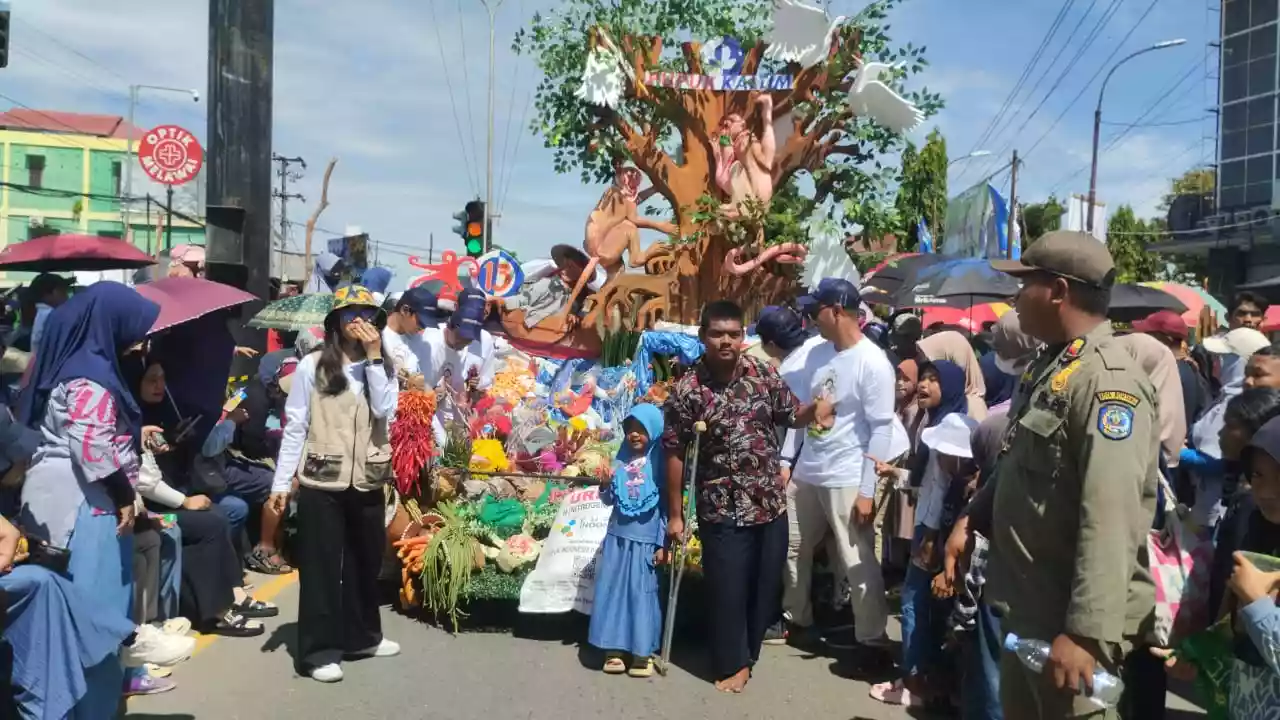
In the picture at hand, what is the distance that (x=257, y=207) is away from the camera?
7.75m

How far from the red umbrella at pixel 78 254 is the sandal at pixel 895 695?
191 inches

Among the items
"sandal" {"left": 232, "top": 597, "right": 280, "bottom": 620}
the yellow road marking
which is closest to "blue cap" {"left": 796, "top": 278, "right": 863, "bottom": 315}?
"sandal" {"left": 232, "top": 597, "right": 280, "bottom": 620}

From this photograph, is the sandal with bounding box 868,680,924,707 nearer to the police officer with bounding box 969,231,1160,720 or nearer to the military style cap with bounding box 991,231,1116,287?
the police officer with bounding box 969,231,1160,720

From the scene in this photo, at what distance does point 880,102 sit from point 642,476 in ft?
20.5

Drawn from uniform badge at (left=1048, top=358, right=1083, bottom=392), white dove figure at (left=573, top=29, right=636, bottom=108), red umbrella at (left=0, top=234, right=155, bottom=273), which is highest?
white dove figure at (left=573, top=29, right=636, bottom=108)

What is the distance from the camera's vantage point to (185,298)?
478cm

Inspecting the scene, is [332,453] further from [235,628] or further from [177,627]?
[235,628]

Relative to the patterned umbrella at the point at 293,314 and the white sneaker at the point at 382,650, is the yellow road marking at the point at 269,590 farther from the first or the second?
the patterned umbrella at the point at 293,314

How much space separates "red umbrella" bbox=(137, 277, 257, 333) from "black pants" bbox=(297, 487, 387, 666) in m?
1.05

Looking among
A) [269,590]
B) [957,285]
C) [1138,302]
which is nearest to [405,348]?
[269,590]

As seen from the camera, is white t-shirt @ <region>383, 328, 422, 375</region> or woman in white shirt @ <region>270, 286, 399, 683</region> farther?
white t-shirt @ <region>383, 328, 422, 375</region>

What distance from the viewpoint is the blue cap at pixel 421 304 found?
7.16 m

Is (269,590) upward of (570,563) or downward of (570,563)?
downward

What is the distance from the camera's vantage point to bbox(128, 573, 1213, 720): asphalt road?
182 inches
